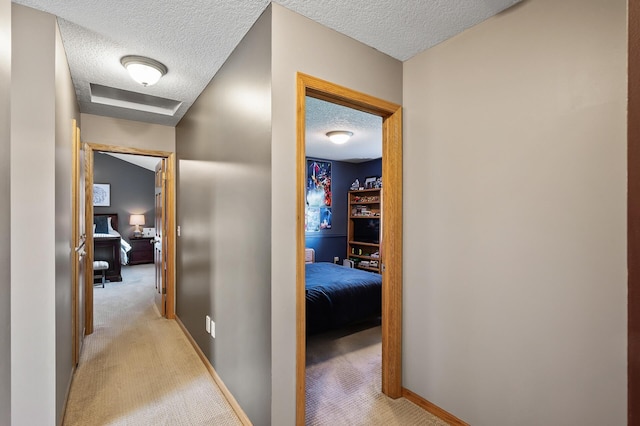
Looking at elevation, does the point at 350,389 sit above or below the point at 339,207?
below

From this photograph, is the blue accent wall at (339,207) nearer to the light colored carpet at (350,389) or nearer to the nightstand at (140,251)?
the light colored carpet at (350,389)

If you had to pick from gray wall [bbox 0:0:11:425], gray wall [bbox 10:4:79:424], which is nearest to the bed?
gray wall [bbox 10:4:79:424]

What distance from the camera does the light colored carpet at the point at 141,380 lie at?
192 centimetres

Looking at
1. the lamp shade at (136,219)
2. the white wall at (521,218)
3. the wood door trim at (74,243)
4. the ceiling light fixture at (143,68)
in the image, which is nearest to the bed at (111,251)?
the lamp shade at (136,219)

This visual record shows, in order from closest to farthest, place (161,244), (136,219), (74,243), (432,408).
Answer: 1. (432,408)
2. (74,243)
3. (161,244)
4. (136,219)

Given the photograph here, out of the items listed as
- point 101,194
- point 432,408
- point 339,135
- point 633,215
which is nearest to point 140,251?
point 101,194

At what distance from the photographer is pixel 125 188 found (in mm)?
7953

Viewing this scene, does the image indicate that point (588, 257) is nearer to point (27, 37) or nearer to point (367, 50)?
point (367, 50)

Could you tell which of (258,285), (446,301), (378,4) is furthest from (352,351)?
(378,4)

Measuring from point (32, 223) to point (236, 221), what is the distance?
1.05 meters

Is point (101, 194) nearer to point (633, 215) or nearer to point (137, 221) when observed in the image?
point (137, 221)

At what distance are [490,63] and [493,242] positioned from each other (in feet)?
3.30

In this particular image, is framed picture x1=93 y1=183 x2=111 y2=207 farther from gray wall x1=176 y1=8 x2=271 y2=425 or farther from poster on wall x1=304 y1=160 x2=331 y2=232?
gray wall x1=176 y1=8 x2=271 y2=425

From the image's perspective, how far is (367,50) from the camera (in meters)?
1.94
